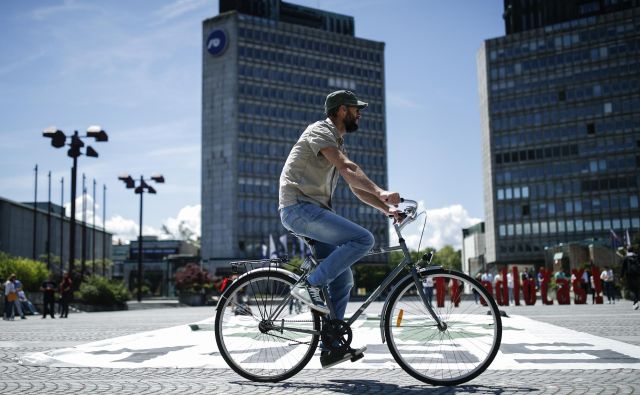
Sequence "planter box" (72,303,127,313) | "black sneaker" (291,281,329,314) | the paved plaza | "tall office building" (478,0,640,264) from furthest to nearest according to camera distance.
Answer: "tall office building" (478,0,640,264) → "planter box" (72,303,127,313) → "black sneaker" (291,281,329,314) → the paved plaza

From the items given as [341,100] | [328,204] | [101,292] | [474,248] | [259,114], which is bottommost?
[101,292]

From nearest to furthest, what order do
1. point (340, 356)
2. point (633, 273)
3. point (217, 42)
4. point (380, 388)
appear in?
point (380, 388)
point (340, 356)
point (633, 273)
point (217, 42)

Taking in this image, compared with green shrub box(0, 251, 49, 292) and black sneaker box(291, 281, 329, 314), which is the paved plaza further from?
green shrub box(0, 251, 49, 292)

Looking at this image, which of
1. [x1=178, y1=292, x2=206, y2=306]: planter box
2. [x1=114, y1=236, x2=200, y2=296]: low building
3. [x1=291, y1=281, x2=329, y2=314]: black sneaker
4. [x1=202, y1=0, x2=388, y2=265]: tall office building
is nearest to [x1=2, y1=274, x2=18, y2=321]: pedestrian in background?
[x1=291, y1=281, x2=329, y2=314]: black sneaker

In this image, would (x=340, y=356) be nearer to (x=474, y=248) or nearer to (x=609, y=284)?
(x=609, y=284)

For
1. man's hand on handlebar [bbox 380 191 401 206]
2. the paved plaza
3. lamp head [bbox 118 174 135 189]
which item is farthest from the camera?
lamp head [bbox 118 174 135 189]

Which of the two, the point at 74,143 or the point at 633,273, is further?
the point at 74,143

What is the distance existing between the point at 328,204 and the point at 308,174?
10.6 inches

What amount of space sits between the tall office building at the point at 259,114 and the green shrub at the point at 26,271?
7449cm

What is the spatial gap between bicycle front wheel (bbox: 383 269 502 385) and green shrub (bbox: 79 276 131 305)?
33.2m

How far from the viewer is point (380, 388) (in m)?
4.62

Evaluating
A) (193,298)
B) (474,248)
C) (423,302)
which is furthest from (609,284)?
(474,248)

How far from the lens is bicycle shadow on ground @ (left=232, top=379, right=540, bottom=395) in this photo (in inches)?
175

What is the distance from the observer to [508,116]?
10925 cm
